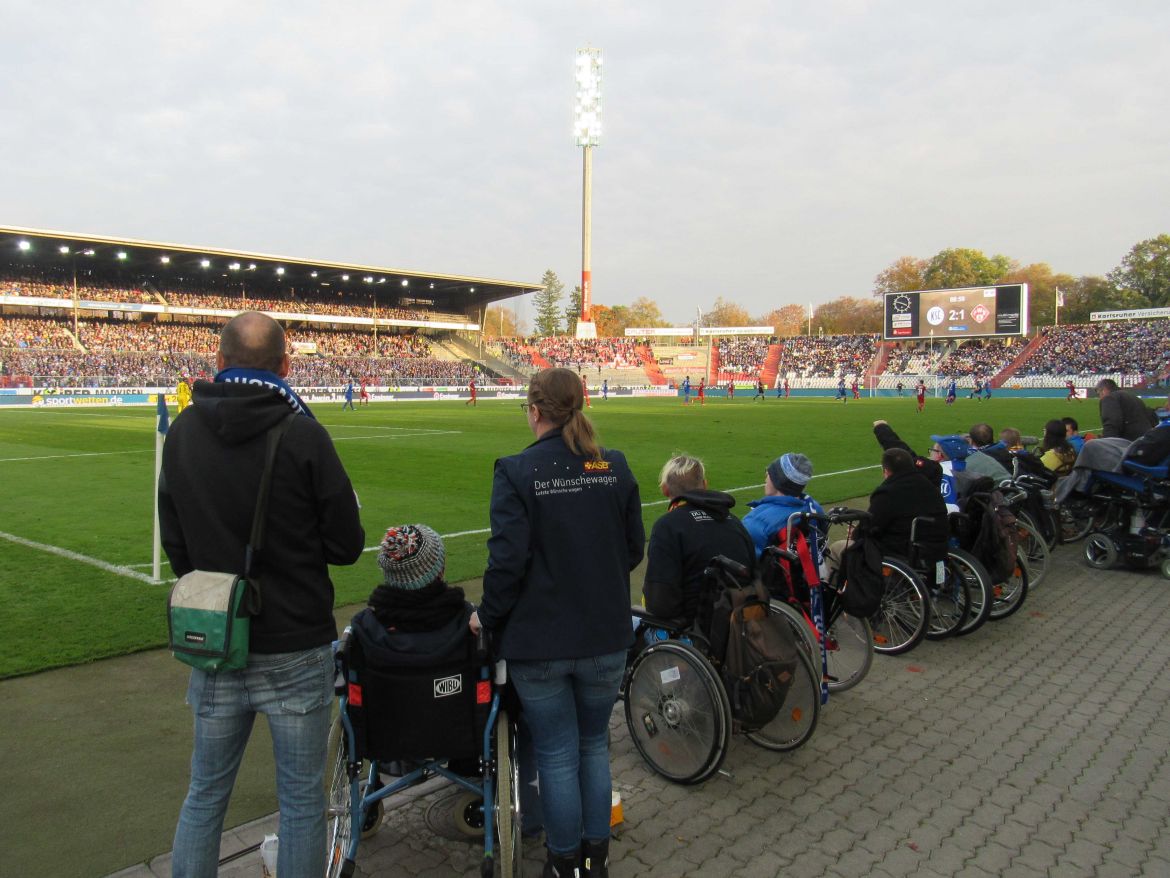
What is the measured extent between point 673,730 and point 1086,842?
1683 mm

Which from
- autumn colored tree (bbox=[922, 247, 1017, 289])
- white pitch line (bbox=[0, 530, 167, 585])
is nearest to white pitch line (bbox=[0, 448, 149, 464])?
white pitch line (bbox=[0, 530, 167, 585])

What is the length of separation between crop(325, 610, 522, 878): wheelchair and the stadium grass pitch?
22.6 inches

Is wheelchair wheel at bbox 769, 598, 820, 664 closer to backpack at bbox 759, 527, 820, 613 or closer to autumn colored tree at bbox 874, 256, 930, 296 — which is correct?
backpack at bbox 759, 527, 820, 613

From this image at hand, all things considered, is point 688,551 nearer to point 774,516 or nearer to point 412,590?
point 774,516

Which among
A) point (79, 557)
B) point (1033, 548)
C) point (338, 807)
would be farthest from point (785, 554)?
point (79, 557)

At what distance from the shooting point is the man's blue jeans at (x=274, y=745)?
2.30 m

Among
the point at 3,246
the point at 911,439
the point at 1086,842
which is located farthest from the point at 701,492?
the point at 3,246

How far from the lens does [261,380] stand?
2297 millimetres

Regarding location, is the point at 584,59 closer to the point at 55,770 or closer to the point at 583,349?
the point at 583,349

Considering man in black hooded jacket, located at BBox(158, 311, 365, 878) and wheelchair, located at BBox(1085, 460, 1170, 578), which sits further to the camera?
wheelchair, located at BBox(1085, 460, 1170, 578)

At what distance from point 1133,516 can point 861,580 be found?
5.06 meters

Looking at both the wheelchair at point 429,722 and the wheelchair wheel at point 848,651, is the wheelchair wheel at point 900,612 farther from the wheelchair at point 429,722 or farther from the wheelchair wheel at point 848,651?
the wheelchair at point 429,722

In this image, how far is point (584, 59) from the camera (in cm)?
7250

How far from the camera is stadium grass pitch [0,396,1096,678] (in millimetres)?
6109
